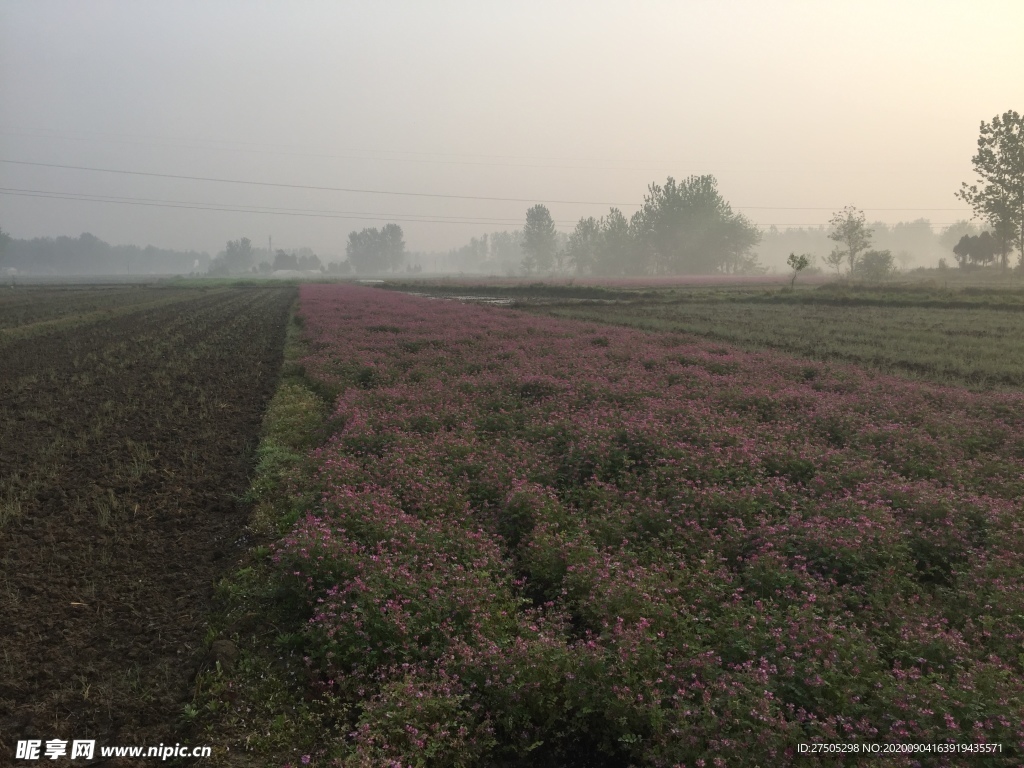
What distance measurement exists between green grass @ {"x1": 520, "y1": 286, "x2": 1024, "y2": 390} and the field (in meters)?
17.7

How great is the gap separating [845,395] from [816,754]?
1117cm

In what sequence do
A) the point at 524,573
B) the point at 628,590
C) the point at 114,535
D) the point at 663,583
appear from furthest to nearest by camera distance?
the point at 114,535, the point at 524,573, the point at 663,583, the point at 628,590

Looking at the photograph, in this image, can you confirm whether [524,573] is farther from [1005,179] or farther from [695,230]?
[695,230]

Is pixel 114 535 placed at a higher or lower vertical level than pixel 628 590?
lower

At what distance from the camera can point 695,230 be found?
125562 mm

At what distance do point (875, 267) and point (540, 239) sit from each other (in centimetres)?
11222

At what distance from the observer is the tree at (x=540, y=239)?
561 ft

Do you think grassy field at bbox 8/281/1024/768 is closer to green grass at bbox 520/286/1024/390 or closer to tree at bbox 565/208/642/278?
green grass at bbox 520/286/1024/390

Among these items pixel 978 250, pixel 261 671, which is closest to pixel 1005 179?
pixel 978 250

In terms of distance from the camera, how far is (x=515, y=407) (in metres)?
12.6

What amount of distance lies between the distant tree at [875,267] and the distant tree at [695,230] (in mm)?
53741

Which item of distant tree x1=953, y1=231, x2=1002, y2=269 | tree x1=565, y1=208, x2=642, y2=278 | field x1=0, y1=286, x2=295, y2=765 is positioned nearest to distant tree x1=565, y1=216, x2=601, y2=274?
tree x1=565, y1=208, x2=642, y2=278

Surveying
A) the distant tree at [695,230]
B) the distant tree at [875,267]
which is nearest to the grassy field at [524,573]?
the distant tree at [875,267]

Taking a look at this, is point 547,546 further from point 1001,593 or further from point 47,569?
point 47,569
